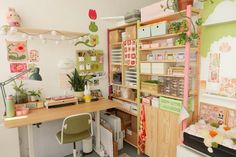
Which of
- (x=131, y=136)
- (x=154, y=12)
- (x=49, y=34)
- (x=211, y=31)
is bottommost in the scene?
(x=131, y=136)

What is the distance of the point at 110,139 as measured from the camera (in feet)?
8.39

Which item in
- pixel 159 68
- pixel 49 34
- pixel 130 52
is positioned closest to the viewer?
pixel 159 68

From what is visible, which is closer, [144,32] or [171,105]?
[171,105]

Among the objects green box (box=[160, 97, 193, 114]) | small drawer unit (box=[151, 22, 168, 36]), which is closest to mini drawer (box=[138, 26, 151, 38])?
small drawer unit (box=[151, 22, 168, 36])

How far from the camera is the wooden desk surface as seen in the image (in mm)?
1914

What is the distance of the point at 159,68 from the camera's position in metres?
2.31

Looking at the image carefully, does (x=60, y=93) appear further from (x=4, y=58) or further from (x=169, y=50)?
(x=169, y=50)

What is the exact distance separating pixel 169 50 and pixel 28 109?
2.04m

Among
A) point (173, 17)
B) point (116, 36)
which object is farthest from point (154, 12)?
point (116, 36)

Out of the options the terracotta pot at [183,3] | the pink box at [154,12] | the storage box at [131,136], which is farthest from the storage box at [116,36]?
the storage box at [131,136]

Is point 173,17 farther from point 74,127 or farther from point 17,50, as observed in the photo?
point 17,50

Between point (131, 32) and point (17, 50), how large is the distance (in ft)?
5.41

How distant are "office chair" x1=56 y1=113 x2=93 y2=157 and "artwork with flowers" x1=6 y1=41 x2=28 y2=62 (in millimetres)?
→ 1139

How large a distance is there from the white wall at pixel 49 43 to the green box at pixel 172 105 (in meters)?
1.57
